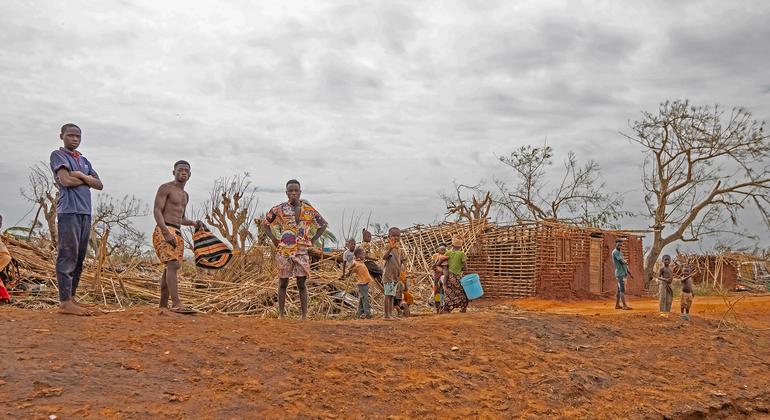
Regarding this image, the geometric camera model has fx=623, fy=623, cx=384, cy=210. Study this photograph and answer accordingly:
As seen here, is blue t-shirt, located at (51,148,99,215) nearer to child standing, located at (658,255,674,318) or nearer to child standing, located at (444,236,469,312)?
child standing, located at (444,236,469,312)

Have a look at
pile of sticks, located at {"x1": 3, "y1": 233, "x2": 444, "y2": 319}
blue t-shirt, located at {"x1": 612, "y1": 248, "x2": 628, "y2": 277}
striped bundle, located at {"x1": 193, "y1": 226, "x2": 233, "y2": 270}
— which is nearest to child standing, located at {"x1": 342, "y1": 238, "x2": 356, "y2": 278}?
pile of sticks, located at {"x1": 3, "y1": 233, "x2": 444, "y2": 319}

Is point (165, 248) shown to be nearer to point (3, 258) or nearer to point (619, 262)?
point (3, 258)

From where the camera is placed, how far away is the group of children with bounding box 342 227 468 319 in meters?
7.18

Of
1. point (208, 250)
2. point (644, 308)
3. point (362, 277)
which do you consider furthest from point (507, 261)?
point (208, 250)

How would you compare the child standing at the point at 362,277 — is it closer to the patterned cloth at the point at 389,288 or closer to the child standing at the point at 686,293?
the patterned cloth at the point at 389,288

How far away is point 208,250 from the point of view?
6148 mm

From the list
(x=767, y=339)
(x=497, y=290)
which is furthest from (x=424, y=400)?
(x=497, y=290)

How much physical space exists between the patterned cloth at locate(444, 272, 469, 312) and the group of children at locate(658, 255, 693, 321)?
9.03ft

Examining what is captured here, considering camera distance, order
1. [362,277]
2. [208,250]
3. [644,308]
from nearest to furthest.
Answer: [208,250]
[362,277]
[644,308]

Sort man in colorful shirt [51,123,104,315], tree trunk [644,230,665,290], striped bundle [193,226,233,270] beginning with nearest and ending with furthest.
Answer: man in colorful shirt [51,123,104,315] < striped bundle [193,226,233,270] < tree trunk [644,230,665,290]

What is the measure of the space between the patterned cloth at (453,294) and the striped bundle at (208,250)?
3.55 metres

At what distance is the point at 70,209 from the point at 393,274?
140 inches

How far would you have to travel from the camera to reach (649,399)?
17.4ft

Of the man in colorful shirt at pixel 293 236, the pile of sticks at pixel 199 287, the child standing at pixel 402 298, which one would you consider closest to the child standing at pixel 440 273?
the child standing at pixel 402 298
